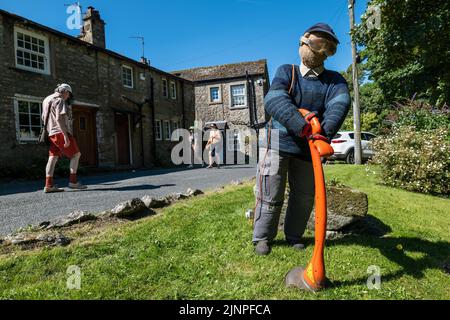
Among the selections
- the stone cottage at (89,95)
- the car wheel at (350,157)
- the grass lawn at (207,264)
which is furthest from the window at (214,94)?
the grass lawn at (207,264)

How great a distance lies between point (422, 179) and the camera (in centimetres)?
743

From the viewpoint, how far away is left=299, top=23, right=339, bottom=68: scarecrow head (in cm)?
261

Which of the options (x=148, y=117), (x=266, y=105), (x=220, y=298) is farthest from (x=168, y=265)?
(x=148, y=117)

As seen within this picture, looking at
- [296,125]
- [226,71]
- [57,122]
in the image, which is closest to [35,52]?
[57,122]

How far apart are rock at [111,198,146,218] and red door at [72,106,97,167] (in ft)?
32.2

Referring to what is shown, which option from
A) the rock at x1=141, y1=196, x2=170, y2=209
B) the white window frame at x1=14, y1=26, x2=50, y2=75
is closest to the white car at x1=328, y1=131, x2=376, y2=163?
the rock at x1=141, y1=196, x2=170, y2=209

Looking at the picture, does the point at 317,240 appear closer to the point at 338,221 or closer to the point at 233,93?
the point at 338,221

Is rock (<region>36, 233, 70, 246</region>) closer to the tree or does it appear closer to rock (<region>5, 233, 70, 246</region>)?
rock (<region>5, 233, 70, 246</region>)

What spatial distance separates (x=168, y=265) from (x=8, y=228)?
2.20 meters

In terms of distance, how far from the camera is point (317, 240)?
87.7 inches

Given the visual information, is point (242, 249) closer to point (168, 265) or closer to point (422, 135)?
point (168, 265)

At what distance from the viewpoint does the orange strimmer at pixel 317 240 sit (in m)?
2.17

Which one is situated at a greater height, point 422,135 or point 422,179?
point 422,135

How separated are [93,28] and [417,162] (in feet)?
49.0
